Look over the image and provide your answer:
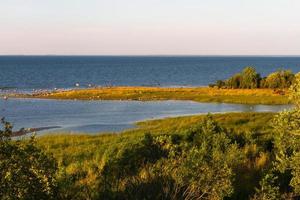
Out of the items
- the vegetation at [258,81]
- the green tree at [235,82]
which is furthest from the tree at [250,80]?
the green tree at [235,82]

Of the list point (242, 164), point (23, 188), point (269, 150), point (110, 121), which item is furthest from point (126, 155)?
point (110, 121)

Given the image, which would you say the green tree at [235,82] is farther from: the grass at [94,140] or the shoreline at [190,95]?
the grass at [94,140]

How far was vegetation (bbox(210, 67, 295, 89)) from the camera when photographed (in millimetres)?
92188

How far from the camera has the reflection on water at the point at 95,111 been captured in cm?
5637

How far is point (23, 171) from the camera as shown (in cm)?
929

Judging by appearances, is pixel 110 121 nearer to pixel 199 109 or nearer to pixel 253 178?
pixel 199 109

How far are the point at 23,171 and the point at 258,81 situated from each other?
90.7 m

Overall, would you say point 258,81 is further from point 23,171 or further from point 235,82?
point 23,171

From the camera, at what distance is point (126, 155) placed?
19.7m

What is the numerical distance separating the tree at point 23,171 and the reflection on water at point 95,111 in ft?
132

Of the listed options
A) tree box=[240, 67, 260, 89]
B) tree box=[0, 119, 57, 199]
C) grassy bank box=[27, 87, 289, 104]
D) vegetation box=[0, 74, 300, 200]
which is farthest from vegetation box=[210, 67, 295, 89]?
tree box=[0, 119, 57, 199]

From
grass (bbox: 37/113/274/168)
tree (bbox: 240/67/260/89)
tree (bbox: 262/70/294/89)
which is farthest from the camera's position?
tree (bbox: 240/67/260/89)

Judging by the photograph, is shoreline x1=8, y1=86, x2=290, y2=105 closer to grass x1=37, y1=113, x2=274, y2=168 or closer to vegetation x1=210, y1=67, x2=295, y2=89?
vegetation x1=210, y1=67, x2=295, y2=89

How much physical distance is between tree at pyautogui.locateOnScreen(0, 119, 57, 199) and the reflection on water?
132 feet
